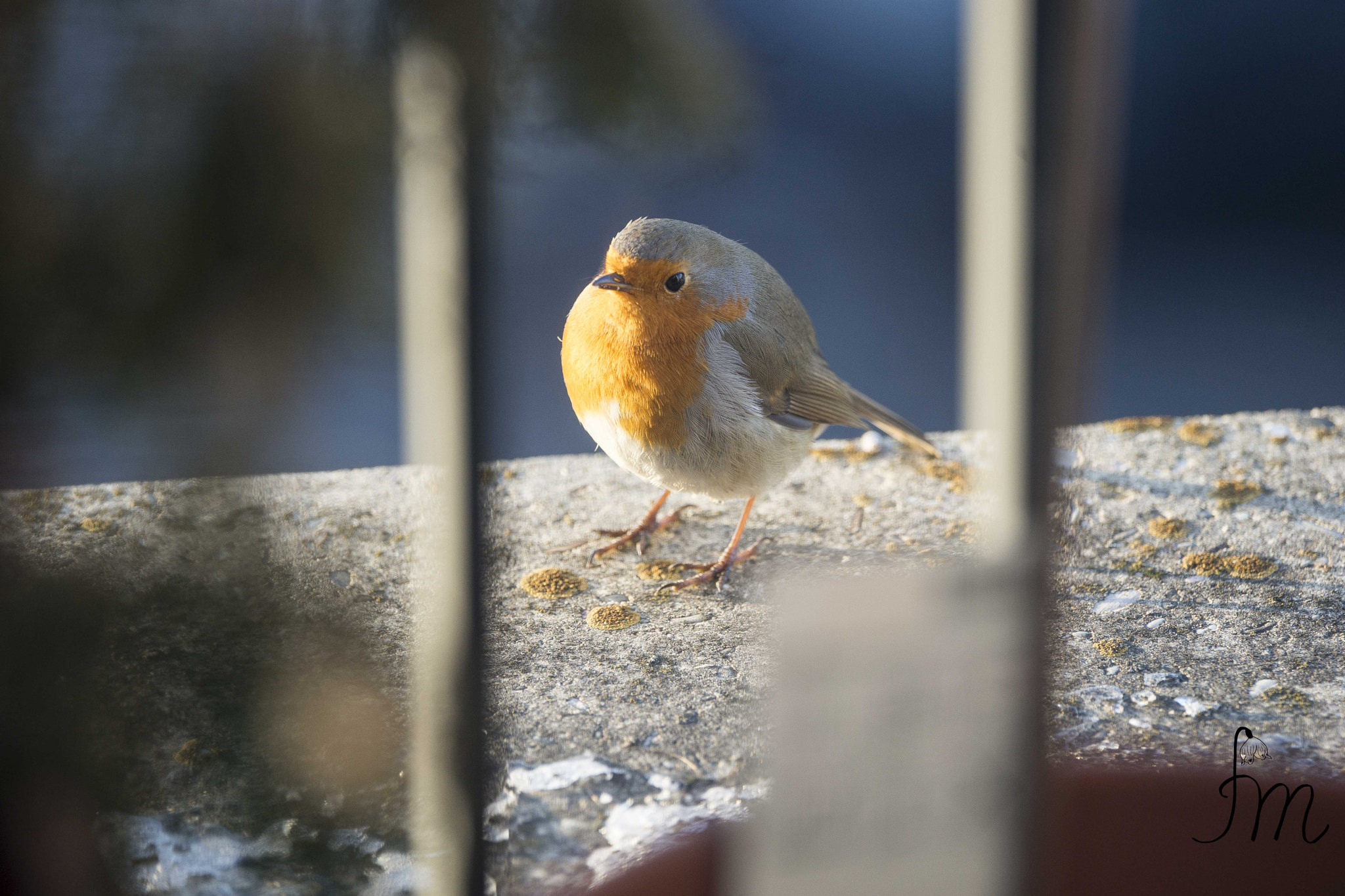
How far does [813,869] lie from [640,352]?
0.69 meters

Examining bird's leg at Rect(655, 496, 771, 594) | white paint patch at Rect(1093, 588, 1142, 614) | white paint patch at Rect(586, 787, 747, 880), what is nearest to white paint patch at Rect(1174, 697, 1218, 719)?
white paint patch at Rect(1093, 588, 1142, 614)

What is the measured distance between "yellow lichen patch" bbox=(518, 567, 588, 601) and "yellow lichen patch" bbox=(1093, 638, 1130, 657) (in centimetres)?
Result: 51

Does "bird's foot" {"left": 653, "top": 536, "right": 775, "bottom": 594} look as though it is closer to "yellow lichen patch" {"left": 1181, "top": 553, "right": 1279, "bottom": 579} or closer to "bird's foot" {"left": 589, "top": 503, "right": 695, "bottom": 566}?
"bird's foot" {"left": 589, "top": 503, "right": 695, "bottom": 566}

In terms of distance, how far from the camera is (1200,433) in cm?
141

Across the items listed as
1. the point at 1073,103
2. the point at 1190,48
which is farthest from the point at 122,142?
the point at 1190,48

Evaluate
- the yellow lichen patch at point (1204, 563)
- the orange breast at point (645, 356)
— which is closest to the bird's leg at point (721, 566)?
the orange breast at point (645, 356)

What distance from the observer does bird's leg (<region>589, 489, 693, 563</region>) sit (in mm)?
1240

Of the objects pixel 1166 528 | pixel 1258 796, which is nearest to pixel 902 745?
pixel 1258 796

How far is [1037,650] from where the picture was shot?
58 centimetres

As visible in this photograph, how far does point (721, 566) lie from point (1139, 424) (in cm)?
67

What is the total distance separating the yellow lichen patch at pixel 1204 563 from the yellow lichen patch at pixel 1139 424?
0.37 meters

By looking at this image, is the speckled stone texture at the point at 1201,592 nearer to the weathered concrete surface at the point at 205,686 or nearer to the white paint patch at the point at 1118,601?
the white paint patch at the point at 1118,601

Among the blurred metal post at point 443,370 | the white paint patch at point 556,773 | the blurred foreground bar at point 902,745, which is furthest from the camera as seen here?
the white paint patch at point 556,773

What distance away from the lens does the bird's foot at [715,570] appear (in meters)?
1.16
